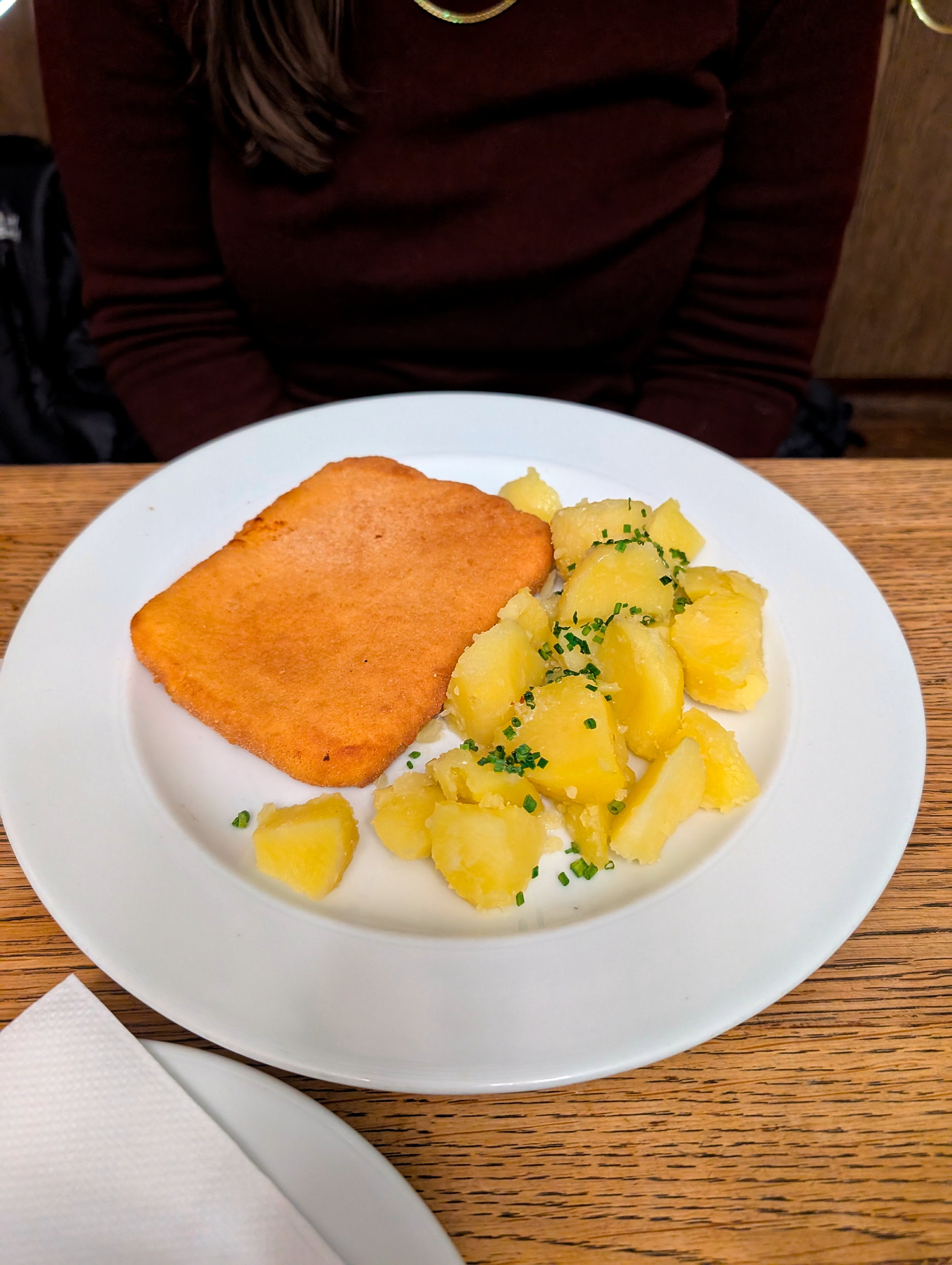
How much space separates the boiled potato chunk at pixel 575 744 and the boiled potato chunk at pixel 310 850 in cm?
22

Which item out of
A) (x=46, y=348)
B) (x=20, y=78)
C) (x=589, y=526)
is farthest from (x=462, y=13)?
(x=20, y=78)

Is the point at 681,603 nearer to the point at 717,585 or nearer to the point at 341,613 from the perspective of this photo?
the point at 717,585

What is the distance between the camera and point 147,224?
174 cm

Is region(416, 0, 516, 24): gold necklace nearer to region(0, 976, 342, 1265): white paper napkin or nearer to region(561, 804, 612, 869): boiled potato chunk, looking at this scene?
region(561, 804, 612, 869): boiled potato chunk

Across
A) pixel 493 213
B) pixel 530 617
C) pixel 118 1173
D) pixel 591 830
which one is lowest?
pixel 118 1173

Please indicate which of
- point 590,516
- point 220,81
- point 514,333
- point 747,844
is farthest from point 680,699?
point 220,81

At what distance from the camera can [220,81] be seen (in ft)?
5.03

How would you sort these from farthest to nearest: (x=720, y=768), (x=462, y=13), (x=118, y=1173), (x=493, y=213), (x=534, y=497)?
(x=493, y=213) < (x=462, y=13) < (x=534, y=497) < (x=720, y=768) < (x=118, y=1173)

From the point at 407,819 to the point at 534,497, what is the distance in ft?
2.18

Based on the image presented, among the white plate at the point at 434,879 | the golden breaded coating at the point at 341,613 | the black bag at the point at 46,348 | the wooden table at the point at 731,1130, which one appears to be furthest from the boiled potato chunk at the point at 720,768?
the black bag at the point at 46,348

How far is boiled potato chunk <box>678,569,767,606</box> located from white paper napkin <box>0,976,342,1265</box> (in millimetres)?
859

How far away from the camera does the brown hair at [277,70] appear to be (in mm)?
1461

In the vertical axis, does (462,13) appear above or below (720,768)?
above

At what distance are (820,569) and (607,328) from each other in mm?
868
